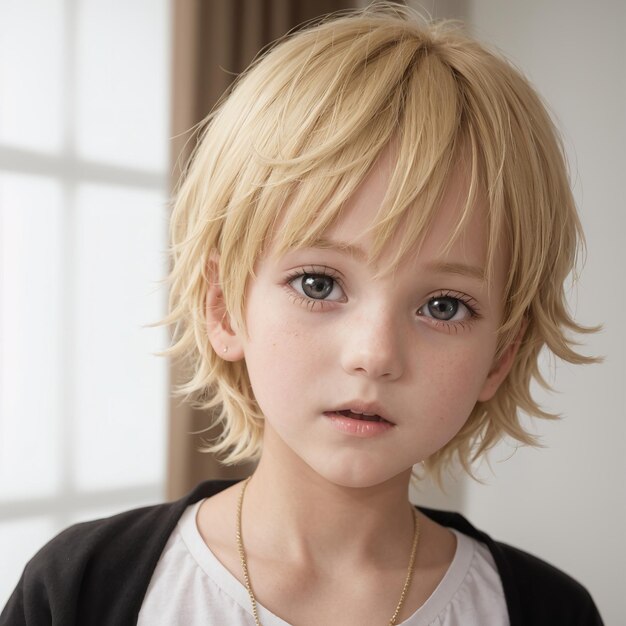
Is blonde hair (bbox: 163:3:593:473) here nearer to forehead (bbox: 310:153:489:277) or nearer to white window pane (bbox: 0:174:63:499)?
forehead (bbox: 310:153:489:277)

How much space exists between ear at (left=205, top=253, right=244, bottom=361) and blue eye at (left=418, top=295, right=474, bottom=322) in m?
0.22

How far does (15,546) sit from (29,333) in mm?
595

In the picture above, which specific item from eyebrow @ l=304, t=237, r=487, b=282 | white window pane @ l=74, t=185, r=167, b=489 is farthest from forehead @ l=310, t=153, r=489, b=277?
white window pane @ l=74, t=185, r=167, b=489

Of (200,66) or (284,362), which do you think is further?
(200,66)

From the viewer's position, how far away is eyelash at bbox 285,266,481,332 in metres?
0.76

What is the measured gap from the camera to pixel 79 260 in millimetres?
2244

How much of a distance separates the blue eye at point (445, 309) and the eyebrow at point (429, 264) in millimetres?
30

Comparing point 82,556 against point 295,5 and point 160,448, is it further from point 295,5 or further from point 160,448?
point 295,5

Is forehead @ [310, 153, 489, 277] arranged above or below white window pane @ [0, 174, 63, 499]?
above

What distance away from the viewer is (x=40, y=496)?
7.38 ft

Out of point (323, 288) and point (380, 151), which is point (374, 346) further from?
point (380, 151)

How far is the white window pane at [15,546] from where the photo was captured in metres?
2.18

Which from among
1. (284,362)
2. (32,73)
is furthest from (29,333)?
(284,362)

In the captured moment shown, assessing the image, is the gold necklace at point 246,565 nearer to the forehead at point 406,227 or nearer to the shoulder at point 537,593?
the shoulder at point 537,593
